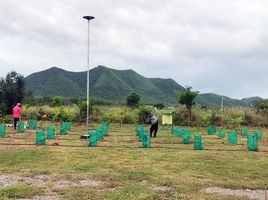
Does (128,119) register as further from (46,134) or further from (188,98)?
(46,134)

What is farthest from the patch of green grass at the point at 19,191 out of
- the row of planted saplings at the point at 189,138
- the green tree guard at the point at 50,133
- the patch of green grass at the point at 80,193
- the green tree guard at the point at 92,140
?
the green tree guard at the point at 50,133

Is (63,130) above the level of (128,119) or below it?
below

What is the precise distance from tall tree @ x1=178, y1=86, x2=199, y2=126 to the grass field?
14651 millimetres

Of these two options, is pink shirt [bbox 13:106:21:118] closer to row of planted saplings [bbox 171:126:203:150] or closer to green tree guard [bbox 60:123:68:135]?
green tree guard [bbox 60:123:68:135]

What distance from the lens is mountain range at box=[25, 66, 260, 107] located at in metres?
66.2

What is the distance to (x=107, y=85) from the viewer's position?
6825 centimetres

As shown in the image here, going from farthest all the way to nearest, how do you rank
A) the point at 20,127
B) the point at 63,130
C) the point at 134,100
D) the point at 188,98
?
1. the point at 134,100
2. the point at 188,98
3. the point at 20,127
4. the point at 63,130

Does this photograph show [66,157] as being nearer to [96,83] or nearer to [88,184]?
[88,184]

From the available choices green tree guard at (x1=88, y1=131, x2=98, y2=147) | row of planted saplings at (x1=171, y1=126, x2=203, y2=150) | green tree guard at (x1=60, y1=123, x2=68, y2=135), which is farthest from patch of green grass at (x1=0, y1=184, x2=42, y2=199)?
green tree guard at (x1=60, y1=123, x2=68, y2=135)

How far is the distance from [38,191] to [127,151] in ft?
18.5

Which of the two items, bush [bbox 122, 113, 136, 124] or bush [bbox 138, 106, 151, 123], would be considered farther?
bush [bbox 122, 113, 136, 124]

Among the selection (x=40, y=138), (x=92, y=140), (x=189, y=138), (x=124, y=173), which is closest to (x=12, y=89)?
(x=40, y=138)

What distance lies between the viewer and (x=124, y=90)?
68.6 meters

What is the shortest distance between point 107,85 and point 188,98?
41536 millimetres
